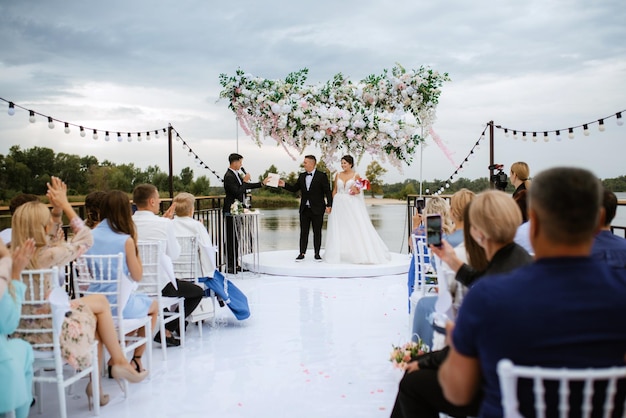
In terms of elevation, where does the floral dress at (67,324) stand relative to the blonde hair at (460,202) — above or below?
below

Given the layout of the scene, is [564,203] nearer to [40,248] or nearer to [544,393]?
[544,393]

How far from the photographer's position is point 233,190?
7.63 meters

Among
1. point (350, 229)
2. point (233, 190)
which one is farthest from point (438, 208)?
point (233, 190)

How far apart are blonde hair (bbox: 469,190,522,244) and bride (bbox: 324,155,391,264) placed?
19.1ft

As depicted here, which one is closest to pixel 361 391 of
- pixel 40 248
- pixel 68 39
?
pixel 40 248

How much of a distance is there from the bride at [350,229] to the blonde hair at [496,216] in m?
5.81

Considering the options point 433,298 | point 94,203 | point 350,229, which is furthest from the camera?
point 350,229

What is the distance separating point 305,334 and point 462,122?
16.2 feet

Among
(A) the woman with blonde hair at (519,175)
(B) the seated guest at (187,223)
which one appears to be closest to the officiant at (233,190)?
(B) the seated guest at (187,223)

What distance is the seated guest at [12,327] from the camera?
2416 millimetres

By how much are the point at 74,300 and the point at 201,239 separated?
1791 millimetres

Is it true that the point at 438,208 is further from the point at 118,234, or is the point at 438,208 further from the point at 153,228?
the point at 118,234

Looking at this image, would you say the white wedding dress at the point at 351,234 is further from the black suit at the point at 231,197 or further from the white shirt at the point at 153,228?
the white shirt at the point at 153,228

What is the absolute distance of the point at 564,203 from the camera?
1355 millimetres
